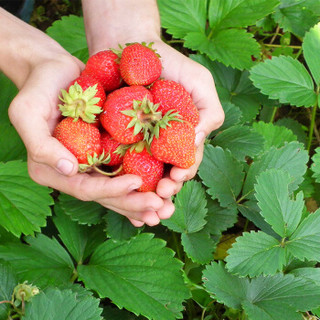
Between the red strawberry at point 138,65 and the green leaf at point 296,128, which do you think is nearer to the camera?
the red strawberry at point 138,65

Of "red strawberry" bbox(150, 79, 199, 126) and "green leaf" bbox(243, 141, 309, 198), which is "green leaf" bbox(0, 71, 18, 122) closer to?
"red strawberry" bbox(150, 79, 199, 126)

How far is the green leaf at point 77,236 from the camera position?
1.31 metres

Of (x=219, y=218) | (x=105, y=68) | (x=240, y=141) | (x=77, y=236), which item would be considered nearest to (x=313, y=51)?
(x=240, y=141)

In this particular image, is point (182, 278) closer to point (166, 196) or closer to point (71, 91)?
point (166, 196)

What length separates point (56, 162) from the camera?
100cm

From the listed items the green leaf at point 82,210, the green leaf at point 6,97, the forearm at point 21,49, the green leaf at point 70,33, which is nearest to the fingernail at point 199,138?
the green leaf at point 82,210

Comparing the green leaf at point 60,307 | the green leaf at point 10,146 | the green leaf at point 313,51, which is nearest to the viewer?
the green leaf at point 60,307

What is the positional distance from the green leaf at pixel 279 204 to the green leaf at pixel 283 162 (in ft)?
0.51

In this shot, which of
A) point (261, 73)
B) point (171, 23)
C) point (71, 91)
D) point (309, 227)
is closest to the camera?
point (71, 91)

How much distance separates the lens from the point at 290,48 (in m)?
2.00

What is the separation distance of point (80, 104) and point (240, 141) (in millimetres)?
575

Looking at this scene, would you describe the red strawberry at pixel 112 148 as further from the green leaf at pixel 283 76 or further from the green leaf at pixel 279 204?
the green leaf at pixel 283 76

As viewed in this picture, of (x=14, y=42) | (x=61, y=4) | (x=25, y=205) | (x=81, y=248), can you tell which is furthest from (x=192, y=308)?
(x=61, y=4)

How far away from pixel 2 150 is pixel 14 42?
0.34m
